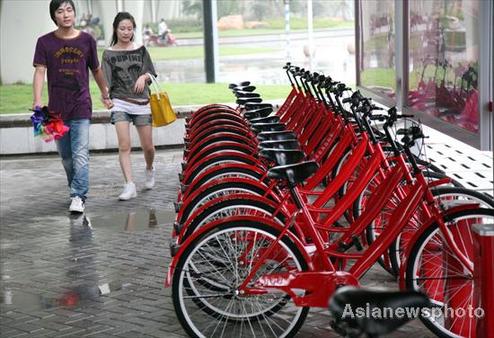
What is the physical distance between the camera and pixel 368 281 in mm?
6098

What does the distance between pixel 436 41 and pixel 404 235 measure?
92.9 inches

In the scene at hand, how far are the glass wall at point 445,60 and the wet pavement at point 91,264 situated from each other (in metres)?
1.29

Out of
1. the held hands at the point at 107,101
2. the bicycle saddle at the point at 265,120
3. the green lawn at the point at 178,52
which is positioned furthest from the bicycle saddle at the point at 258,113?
the green lawn at the point at 178,52

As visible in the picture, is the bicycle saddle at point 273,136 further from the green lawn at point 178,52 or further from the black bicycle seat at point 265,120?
the green lawn at point 178,52

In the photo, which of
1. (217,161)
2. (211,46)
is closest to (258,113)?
(217,161)

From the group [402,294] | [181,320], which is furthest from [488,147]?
[402,294]

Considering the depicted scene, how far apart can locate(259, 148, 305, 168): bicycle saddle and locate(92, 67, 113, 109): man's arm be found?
4125mm

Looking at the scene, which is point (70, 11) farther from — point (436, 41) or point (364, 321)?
point (364, 321)

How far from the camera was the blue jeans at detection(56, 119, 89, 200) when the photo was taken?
889cm

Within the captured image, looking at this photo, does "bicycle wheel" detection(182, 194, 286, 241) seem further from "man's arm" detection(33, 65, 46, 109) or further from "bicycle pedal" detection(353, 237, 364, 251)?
"man's arm" detection(33, 65, 46, 109)

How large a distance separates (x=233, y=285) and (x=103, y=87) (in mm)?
4603

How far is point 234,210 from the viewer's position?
17.2ft

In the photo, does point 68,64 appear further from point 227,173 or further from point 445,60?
point 445,60

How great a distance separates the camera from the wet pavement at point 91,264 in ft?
18.1
